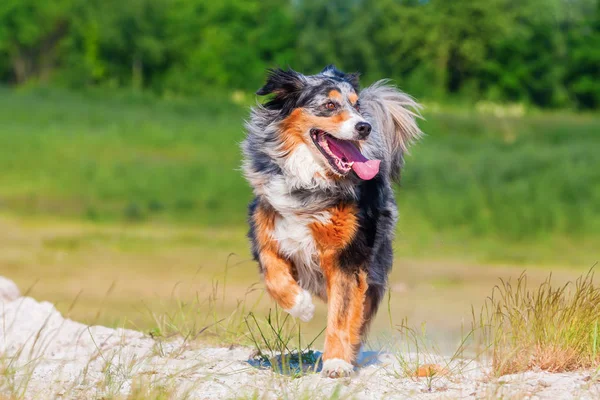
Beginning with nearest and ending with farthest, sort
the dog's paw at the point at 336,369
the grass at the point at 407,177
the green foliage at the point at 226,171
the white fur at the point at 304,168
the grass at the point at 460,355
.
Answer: the grass at the point at 460,355 → the dog's paw at the point at 336,369 → the white fur at the point at 304,168 → the grass at the point at 407,177 → the green foliage at the point at 226,171

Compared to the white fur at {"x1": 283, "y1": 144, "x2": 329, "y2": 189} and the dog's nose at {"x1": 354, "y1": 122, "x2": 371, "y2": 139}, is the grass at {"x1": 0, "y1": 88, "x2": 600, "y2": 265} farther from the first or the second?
the dog's nose at {"x1": 354, "y1": 122, "x2": 371, "y2": 139}

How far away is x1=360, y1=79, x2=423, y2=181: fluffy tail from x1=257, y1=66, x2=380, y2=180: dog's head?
0.61 m

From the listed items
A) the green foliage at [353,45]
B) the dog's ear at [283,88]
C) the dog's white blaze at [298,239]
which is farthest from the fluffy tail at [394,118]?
the green foliage at [353,45]

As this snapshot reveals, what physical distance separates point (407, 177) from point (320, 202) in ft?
51.8

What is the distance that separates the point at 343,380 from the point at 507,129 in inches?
962

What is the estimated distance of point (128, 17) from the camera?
43719mm

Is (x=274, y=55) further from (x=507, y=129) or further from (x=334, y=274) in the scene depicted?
(x=334, y=274)

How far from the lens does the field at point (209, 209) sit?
12750mm

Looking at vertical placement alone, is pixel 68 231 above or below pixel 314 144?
below

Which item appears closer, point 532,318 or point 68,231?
point 532,318

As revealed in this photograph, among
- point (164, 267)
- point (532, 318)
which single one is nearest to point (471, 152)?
point (164, 267)

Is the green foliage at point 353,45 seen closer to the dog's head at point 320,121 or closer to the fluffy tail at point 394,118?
the fluffy tail at point 394,118

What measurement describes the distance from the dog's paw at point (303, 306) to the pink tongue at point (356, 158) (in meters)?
0.74

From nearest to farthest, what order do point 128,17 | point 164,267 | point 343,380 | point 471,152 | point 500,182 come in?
point 343,380 → point 164,267 → point 500,182 → point 471,152 → point 128,17
